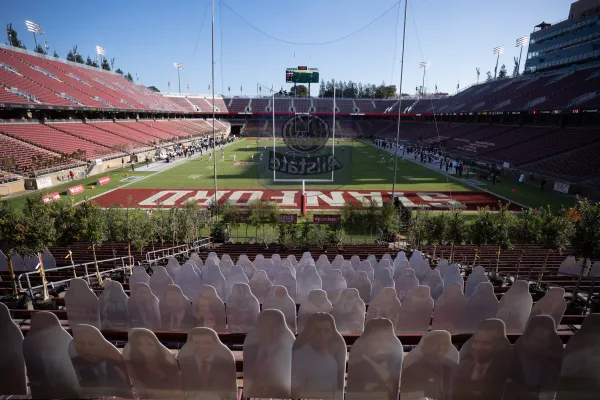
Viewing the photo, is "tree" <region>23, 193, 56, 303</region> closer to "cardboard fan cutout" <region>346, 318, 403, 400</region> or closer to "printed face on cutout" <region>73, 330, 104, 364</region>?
"printed face on cutout" <region>73, 330, 104, 364</region>

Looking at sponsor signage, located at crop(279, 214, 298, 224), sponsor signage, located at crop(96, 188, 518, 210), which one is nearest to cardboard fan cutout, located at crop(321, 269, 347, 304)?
sponsor signage, located at crop(279, 214, 298, 224)

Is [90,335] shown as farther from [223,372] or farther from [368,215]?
[368,215]

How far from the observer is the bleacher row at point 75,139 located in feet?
92.0

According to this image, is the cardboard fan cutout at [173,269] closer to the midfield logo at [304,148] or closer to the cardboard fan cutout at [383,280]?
the cardboard fan cutout at [383,280]

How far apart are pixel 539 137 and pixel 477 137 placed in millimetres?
9969

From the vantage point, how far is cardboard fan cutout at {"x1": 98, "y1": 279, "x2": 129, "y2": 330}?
→ 3.88 meters

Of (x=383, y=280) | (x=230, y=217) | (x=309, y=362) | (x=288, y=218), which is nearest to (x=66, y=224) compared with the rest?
(x=230, y=217)

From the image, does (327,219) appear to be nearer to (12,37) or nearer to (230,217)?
(230,217)

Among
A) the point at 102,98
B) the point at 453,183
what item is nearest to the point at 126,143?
the point at 102,98

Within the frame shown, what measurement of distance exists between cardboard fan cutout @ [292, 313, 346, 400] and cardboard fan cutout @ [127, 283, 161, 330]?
78.0 inches

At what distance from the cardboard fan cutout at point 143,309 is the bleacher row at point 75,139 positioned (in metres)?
29.0

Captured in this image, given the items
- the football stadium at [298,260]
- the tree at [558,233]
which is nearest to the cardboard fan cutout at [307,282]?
the football stadium at [298,260]

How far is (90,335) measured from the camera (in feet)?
8.73

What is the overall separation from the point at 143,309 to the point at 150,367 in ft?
4.07
